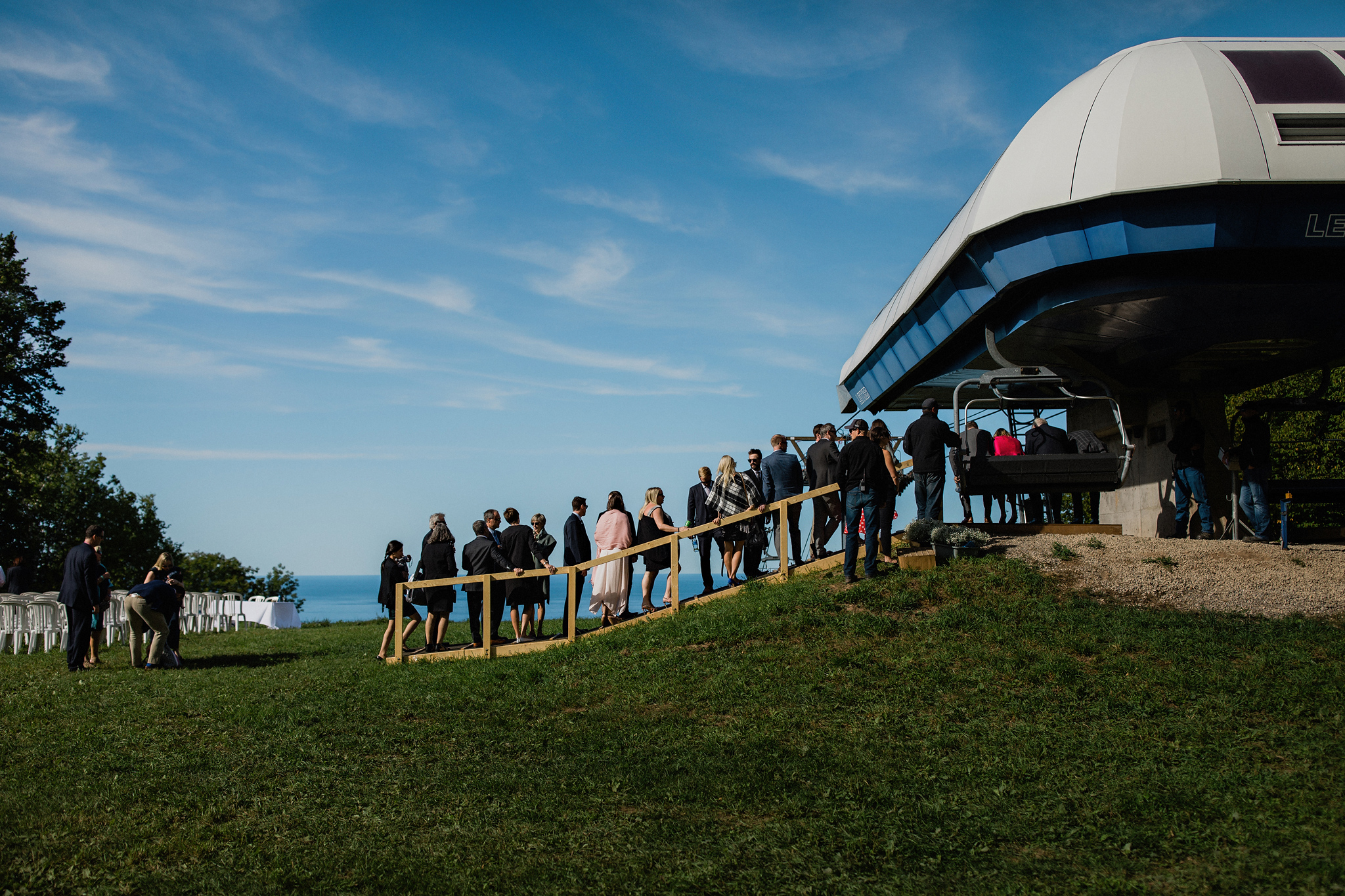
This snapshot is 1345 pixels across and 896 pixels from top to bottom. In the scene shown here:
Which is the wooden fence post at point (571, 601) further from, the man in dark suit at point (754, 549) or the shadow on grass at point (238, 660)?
the shadow on grass at point (238, 660)

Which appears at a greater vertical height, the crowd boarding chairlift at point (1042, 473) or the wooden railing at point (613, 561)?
the crowd boarding chairlift at point (1042, 473)

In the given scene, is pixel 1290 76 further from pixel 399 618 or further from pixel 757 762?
pixel 399 618

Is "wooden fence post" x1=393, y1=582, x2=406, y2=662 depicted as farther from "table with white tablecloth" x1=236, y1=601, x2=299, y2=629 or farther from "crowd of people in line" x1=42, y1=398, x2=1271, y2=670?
"table with white tablecloth" x1=236, y1=601, x2=299, y2=629

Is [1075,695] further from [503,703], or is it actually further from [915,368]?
[915,368]

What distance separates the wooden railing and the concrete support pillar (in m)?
7.10

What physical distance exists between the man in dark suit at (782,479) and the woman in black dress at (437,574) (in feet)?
14.5

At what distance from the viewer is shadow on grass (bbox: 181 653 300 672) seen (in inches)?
518

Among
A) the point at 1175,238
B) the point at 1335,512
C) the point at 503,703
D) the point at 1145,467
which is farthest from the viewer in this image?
the point at 1335,512

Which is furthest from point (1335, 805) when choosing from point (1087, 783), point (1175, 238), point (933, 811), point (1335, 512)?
point (1335, 512)

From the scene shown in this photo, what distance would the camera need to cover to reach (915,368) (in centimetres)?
1983

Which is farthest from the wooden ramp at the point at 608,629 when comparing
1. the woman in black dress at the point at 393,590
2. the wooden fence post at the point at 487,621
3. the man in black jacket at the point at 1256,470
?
the man in black jacket at the point at 1256,470

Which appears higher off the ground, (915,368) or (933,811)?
(915,368)

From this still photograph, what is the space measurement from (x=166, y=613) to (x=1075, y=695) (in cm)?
1118

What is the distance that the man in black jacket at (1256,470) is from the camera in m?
12.9
